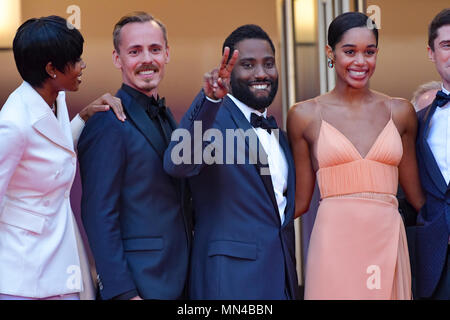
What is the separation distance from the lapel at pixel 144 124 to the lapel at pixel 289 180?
0.55m

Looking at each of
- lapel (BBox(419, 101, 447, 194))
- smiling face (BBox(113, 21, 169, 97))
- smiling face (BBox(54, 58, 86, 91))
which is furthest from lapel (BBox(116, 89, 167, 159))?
lapel (BBox(419, 101, 447, 194))

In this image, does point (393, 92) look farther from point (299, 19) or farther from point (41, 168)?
point (41, 168)

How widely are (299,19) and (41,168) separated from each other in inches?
120

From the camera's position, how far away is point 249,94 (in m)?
3.09

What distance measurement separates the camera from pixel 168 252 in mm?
2840

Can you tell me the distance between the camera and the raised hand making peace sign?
2.65 m

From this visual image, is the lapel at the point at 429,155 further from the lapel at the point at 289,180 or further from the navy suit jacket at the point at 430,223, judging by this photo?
the lapel at the point at 289,180

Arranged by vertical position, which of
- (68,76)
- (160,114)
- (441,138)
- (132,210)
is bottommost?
(132,210)

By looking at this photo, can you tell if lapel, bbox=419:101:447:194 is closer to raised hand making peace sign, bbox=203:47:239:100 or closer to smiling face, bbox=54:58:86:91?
raised hand making peace sign, bbox=203:47:239:100

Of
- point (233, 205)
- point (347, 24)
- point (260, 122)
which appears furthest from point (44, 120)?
point (347, 24)

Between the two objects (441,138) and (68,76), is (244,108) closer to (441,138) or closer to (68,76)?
(68,76)

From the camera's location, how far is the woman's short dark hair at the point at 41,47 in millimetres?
2705

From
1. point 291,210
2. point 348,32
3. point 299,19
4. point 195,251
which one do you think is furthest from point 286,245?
point 299,19

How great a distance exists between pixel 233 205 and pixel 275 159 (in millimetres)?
308
